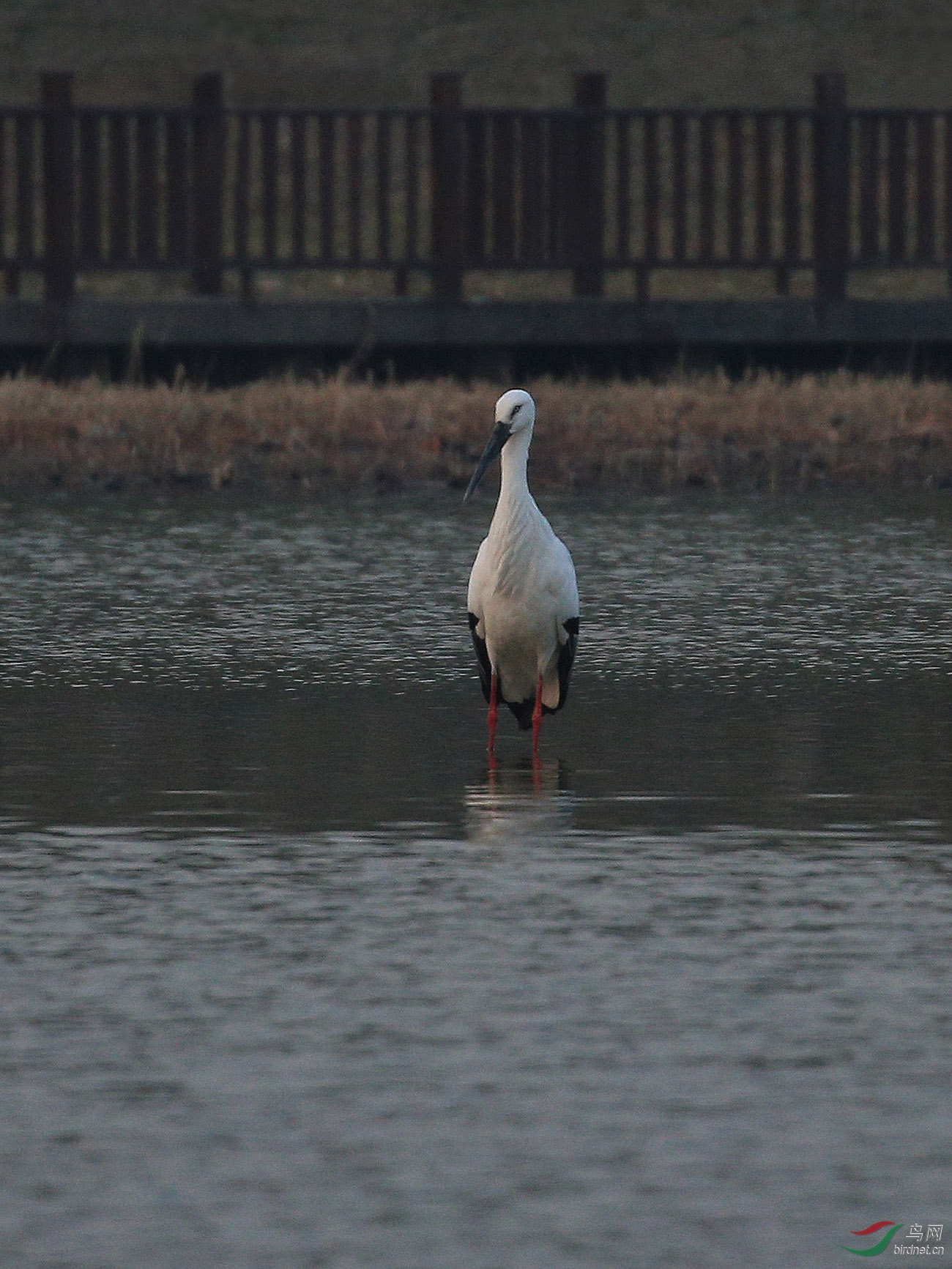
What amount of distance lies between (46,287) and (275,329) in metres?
1.74

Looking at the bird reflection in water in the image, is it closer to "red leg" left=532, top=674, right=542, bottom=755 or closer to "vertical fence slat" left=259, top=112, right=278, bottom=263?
"red leg" left=532, top=674, right=542, bottom=755

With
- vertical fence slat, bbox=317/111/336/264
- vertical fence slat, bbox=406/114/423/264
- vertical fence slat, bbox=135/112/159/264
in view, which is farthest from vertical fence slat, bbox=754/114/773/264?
vertical fence slat, bbox=135/112/159/264

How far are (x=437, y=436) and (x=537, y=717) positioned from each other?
10.3 meters

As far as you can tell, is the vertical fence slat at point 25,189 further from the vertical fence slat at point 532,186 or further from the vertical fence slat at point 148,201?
the vertical fence slat at point 532,186

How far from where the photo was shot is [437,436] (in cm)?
Result: 2164

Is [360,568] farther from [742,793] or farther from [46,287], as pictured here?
[46,287]

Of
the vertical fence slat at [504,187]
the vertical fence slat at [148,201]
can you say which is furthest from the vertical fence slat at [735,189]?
the vertical fence slat at [148,201]

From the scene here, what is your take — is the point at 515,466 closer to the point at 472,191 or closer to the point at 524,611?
the point at 524,611

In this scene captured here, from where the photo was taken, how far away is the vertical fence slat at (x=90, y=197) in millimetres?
24266

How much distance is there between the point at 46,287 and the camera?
24.1 m

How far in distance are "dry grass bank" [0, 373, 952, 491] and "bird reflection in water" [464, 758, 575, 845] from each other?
9.88 meters

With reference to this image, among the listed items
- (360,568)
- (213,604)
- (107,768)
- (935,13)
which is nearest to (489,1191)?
(107,768)

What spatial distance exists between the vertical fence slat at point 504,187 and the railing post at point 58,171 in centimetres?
297

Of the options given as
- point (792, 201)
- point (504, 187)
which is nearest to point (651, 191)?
point (792, 201)
